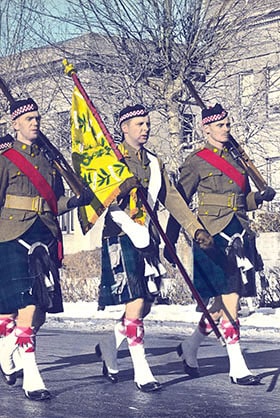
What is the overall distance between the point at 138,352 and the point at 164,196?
1.30 metres

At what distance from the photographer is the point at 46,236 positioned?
7.86 m

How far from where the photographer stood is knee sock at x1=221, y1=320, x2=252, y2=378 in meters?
7.93

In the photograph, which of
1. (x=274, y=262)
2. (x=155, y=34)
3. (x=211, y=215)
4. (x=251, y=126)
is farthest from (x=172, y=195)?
(x=274, y=262)

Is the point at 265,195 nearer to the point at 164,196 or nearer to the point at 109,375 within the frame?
the point at 164,196

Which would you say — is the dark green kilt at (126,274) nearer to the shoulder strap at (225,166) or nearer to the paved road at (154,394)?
the paved road at (154,394)

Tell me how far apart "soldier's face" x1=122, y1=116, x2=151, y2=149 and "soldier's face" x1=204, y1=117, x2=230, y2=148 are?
1.98 ft

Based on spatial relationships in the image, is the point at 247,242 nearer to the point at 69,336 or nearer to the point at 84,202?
the point at 84,202

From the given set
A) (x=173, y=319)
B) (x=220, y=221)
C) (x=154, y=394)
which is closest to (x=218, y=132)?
(x=220, y=221)

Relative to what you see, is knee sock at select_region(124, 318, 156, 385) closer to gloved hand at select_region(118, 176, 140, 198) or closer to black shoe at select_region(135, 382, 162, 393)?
black shoe at select_region(135, 382, 162, 393)

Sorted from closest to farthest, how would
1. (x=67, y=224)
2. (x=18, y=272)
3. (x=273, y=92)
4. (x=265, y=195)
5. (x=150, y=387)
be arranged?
(x=150, y=387) → (x=18, y=272) → (x=265, y=195) → (x=273, y=92) → (x=67, y=224)

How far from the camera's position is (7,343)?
8234 millimetres

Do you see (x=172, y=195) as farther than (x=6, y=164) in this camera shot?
Yes

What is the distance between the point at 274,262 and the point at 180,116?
246 inches

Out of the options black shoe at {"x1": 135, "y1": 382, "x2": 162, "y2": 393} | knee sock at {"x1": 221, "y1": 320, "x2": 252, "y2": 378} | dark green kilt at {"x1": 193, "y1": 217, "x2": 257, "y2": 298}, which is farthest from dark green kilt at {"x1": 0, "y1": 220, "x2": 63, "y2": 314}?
knee sock at {"x1": 221, "y1": 320, "x2": 252, "y2": 378}
